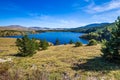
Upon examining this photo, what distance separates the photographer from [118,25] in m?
17.8

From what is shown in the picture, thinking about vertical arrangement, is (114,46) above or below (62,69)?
above

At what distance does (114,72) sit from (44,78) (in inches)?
360

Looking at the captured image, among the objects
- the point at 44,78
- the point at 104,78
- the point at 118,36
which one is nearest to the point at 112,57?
the point at 118,36

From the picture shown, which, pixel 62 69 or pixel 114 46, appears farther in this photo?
pixel 114 46

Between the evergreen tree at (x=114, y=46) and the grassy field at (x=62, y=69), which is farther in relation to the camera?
the evergreen tree at (x=114, y=46)

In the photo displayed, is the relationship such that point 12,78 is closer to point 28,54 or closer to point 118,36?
point 118,36

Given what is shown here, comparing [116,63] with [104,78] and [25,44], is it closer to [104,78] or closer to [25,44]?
[104,78]

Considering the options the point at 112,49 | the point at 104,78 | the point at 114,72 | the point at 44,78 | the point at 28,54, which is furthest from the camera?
the point at 28,54

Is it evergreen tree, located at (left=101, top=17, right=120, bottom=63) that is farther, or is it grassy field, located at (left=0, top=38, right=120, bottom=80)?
evergreen tree, located at (left=101, top=17, right=120, bottom=63)

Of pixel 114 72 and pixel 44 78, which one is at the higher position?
pixel 44 78

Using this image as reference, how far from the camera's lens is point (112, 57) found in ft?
61.7

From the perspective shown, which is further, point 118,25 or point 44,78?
point 118,25

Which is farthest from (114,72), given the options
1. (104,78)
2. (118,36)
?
(118,36)

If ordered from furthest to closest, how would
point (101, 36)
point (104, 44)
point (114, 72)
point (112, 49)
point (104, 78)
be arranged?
point (101, 36) < point (104, 44) < point (112, 49) < point (114, 72) < point (104, 78)
